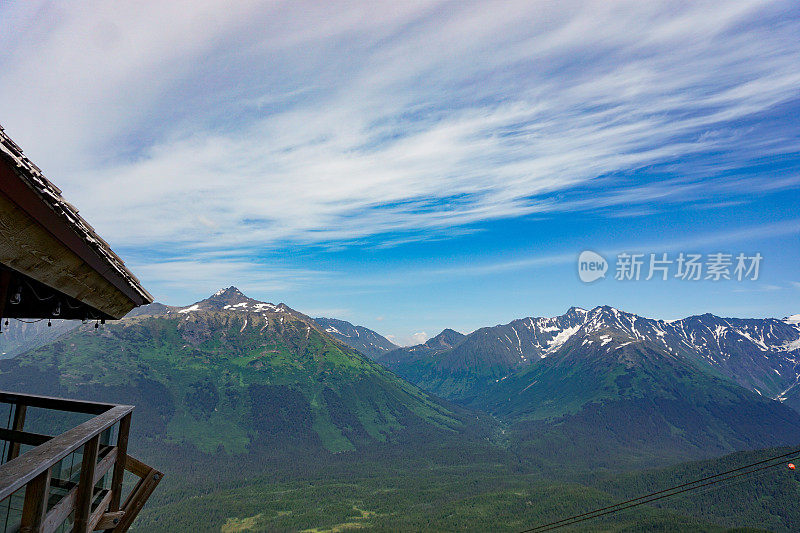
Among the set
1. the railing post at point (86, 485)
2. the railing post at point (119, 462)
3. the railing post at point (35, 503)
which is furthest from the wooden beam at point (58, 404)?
the railing post at point (35, 503)

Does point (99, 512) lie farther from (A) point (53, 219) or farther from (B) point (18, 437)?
(A) point (53, 219)

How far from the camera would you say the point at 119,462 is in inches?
309

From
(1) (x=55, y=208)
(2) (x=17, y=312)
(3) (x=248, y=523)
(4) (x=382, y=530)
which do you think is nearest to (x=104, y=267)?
(1) (x=55, y=208)

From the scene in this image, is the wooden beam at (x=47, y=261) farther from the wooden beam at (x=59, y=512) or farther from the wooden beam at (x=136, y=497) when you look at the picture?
the wooden beam at (x=136, y=497)

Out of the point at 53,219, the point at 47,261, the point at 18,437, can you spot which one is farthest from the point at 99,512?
the point at 53,219

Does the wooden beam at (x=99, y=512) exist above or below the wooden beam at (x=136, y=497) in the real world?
above

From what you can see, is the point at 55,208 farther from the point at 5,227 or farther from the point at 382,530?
the point at 382,530

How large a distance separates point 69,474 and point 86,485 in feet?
0.89

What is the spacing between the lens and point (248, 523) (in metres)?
199

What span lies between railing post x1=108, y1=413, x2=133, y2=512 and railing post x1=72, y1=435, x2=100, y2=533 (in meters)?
1.36

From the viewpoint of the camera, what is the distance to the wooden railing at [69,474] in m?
4.44

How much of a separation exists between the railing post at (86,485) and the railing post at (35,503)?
1408mm

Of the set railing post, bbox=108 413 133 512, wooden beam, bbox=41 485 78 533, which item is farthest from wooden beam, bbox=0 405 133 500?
railing post, bbox=108 413 133 512

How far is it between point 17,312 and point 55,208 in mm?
6070
